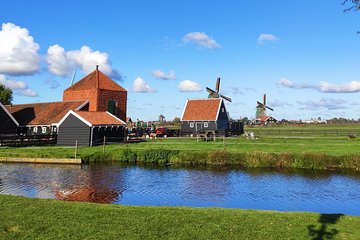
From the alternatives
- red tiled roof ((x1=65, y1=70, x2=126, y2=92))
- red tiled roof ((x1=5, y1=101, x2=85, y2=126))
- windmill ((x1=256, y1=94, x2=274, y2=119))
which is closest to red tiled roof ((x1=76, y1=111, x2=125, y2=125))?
red tiled roof ((x1=5, y1=101, x2=85, y2=126))

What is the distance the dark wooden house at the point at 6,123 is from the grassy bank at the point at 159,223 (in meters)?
40.2

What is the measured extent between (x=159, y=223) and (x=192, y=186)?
461 inches

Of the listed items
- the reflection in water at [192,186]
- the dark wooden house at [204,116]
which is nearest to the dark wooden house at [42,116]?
the dark wooden house at [204,116]

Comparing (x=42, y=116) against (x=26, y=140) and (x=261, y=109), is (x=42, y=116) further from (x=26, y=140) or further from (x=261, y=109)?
(x=261, y=109)

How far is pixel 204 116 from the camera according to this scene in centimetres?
6372

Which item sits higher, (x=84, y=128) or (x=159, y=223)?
(x=84, y=128)

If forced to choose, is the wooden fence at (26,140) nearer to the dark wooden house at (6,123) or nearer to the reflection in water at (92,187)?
the dark wooden house at (6,123)

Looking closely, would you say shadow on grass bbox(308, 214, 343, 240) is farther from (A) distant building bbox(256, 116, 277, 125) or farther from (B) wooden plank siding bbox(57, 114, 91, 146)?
(A) distant building bbox(256, 116, 277, 125)

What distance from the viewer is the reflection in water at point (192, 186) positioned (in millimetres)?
17969

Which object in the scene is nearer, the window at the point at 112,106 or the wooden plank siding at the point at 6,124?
the wooden plank siding at the point at 6,124

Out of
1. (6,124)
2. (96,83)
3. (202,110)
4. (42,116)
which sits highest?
(96,83)

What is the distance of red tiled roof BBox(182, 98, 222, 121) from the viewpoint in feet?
208

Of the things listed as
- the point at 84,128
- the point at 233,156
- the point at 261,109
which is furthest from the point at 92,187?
the point at 261,109

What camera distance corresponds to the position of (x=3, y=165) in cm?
3089
